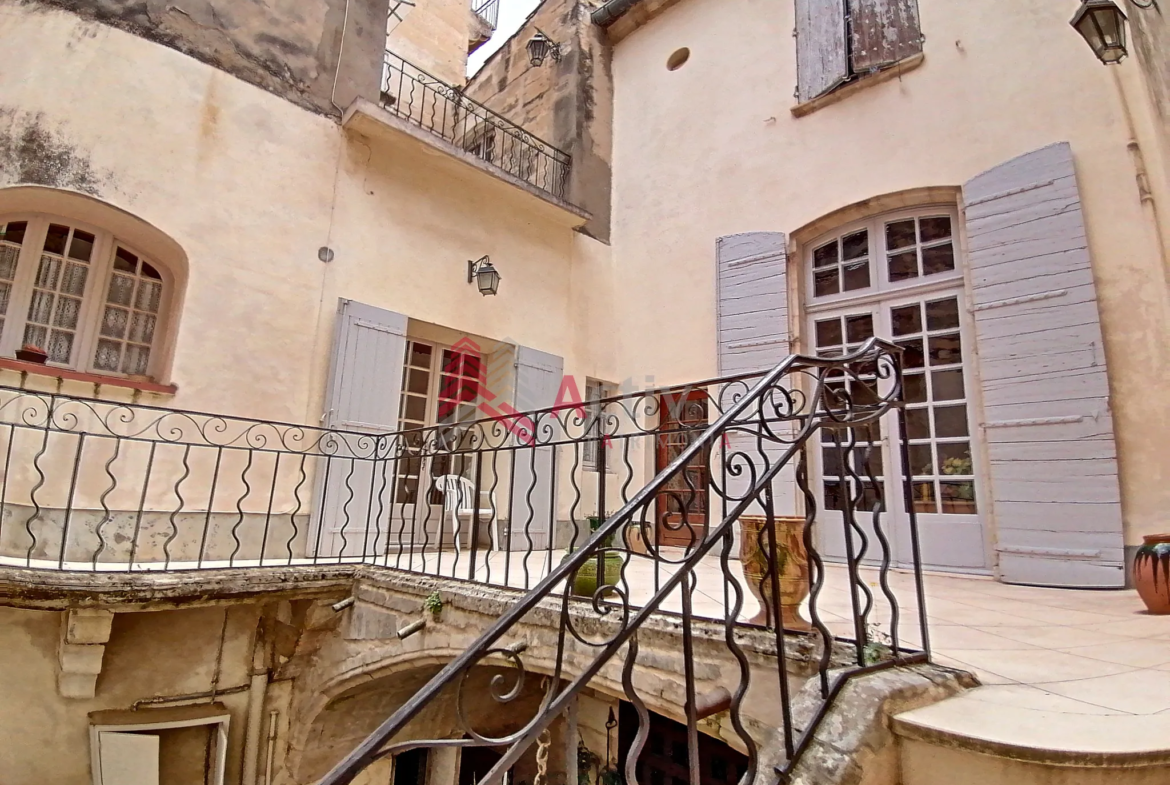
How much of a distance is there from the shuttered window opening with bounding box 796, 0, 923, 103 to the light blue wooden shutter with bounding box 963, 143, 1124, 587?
5.26 feet

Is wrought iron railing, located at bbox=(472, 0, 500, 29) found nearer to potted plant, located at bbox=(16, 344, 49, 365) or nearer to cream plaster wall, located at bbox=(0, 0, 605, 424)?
cream plaster wall, located at bbox=(0, 0, 605, 424)

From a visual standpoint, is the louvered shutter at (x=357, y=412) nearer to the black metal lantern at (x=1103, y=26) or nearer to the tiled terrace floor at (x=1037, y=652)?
the tiled terrace floor at (x=1037, y=652)

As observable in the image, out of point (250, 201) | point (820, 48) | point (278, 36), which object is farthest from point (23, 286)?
point (820, 48)

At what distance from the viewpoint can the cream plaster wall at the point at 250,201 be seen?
4.36 m

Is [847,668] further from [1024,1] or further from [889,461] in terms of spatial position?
[1024,1]

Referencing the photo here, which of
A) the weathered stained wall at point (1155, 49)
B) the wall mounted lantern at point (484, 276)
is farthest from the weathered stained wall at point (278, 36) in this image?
the weathered stained wall at point (1155, 49)

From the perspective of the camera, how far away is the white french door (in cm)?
462

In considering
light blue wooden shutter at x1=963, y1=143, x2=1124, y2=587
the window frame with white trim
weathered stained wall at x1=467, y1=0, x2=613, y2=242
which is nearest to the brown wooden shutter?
the window frame with white trim

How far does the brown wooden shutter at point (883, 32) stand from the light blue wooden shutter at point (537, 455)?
3.92 meters

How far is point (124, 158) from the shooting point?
4441mm

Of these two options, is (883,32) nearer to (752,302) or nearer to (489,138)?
(752,302)

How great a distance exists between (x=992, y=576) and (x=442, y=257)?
16.8 feet

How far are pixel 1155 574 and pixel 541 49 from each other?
751cm

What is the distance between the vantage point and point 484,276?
6.05m
